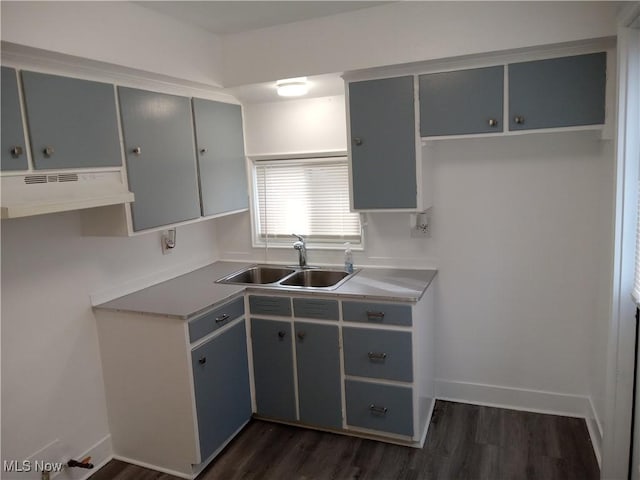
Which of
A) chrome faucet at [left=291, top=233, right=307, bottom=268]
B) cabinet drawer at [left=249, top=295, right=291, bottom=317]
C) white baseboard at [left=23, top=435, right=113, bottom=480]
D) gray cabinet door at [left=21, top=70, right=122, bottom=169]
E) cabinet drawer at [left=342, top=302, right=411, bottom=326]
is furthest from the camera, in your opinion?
chrome faucet at [left=291, top=233, right=307, bottom=268]

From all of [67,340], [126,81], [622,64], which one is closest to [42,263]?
[67,340]

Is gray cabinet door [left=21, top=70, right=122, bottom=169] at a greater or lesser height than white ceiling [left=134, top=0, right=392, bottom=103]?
lesser

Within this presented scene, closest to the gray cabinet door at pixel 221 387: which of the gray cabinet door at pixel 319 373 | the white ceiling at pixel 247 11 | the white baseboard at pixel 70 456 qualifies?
the gray cabinet door at pixel 319 373

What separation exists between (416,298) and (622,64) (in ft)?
4.80

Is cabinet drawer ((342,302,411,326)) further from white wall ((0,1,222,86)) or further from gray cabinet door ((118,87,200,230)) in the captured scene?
white wall ((0,1,222,86))

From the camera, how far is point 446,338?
10.8ft

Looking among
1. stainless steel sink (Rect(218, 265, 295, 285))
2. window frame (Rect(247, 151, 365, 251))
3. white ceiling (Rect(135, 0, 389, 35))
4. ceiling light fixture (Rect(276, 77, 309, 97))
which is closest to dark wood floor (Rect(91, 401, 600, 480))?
stainless steel sink (Rect(218, 265, 295, 285))

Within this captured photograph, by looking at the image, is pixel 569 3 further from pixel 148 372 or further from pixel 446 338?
pixel 148 372

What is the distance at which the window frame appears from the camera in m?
3.45

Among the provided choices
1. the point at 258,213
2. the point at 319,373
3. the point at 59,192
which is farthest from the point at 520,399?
the point at 59,192

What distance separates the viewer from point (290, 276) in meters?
3.34

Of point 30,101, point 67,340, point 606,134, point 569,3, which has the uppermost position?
point 569,3

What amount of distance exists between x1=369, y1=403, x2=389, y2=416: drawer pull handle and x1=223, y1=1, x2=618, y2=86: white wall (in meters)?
1.98

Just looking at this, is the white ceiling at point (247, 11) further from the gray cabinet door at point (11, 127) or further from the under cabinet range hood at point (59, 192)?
the under cabinet range hood at point (59, 192)
